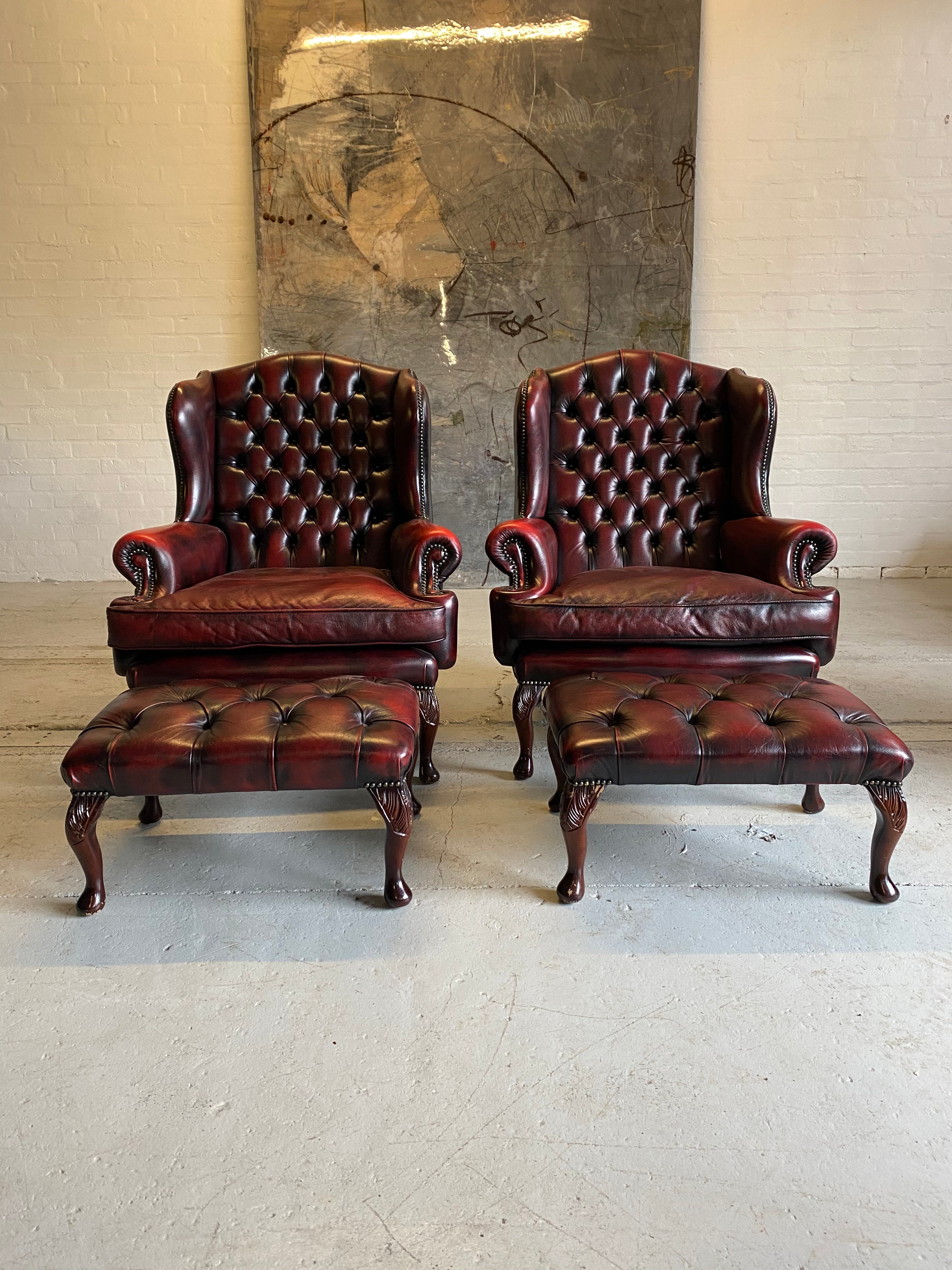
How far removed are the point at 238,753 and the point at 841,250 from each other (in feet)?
14.3

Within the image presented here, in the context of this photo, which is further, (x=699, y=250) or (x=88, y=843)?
(x=699, y=250)

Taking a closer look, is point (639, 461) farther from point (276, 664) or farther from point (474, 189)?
point (474, 189)

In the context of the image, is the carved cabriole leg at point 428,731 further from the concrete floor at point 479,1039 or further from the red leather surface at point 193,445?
the red leather surface at point 193,445

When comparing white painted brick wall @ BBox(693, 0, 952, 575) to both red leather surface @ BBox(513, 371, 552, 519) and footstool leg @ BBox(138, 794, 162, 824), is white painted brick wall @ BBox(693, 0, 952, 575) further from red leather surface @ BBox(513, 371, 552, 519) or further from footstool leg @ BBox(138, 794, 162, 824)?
footstool leg @ BBox(138, 794, 162, 824)

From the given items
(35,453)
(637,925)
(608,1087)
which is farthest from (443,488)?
(608,1087)

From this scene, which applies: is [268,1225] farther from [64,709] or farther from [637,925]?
[64,709]

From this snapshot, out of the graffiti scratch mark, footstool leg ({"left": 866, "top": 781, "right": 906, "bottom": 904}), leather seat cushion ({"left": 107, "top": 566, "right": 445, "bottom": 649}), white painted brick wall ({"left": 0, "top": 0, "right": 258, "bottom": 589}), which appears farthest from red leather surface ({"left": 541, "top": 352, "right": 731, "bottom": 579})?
white painted brick wall ({"left": 0, "top": 0, "right": 258, "bottom": 589})

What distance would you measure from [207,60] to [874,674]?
424 centimetres

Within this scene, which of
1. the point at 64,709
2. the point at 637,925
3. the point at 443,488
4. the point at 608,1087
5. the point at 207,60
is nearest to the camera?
the point at 608,1087

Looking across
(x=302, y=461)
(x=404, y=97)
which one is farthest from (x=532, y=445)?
(x=404, y=97)

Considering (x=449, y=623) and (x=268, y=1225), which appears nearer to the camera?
(x=268, y=1225)

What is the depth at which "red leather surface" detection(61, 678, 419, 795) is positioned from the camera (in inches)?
72.4

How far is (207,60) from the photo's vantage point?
14.8 feet

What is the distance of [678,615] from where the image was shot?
8.18 feet
